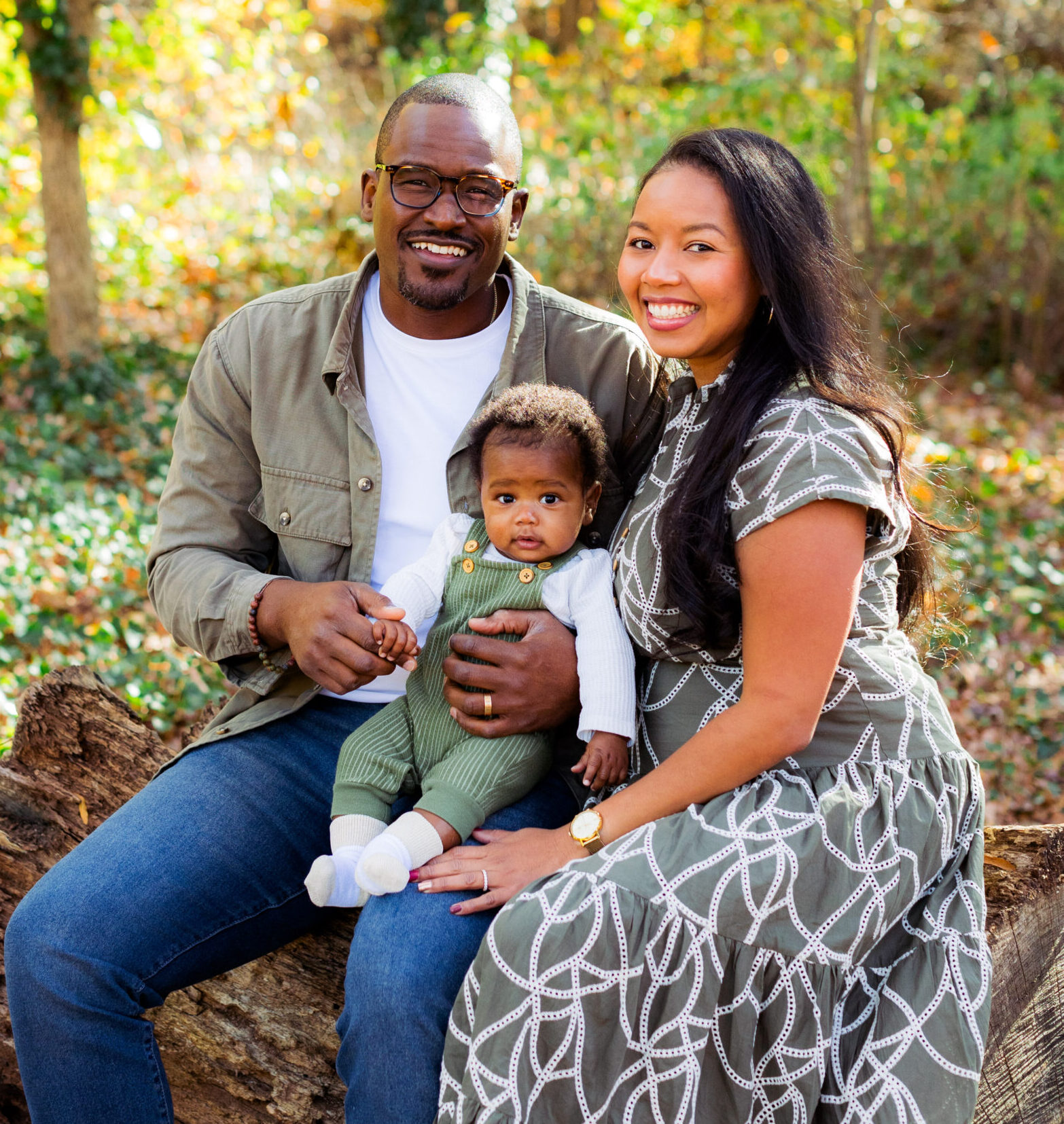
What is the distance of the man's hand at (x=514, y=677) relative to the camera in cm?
227

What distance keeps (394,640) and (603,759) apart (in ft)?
1.60

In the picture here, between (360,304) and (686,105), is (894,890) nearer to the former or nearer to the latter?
(360,304)

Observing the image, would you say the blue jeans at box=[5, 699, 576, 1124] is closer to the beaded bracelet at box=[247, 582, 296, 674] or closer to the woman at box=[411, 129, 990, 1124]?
the woman at box=[411, 129, 990, 1124]

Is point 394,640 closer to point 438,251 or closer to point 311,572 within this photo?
point 311,572

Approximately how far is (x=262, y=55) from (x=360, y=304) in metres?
8.38

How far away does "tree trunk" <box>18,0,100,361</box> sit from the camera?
7.25 metres

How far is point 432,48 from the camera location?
419 inches

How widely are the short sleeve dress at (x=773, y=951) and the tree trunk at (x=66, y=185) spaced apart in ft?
23.0

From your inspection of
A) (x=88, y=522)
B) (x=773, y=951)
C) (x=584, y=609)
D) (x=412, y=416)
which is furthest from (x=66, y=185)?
(x=773, y=951)

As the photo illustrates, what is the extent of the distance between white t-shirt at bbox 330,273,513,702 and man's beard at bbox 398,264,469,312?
0.13 metres

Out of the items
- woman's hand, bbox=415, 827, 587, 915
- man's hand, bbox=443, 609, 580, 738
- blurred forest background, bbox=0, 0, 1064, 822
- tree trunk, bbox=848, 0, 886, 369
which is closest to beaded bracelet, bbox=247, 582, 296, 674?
man's hand, bbox=443, 609, 580, 738

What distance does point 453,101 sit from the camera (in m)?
2.60

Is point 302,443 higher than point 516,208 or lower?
lower

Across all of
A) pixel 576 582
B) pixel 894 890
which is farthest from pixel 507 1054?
pixel 576 582
